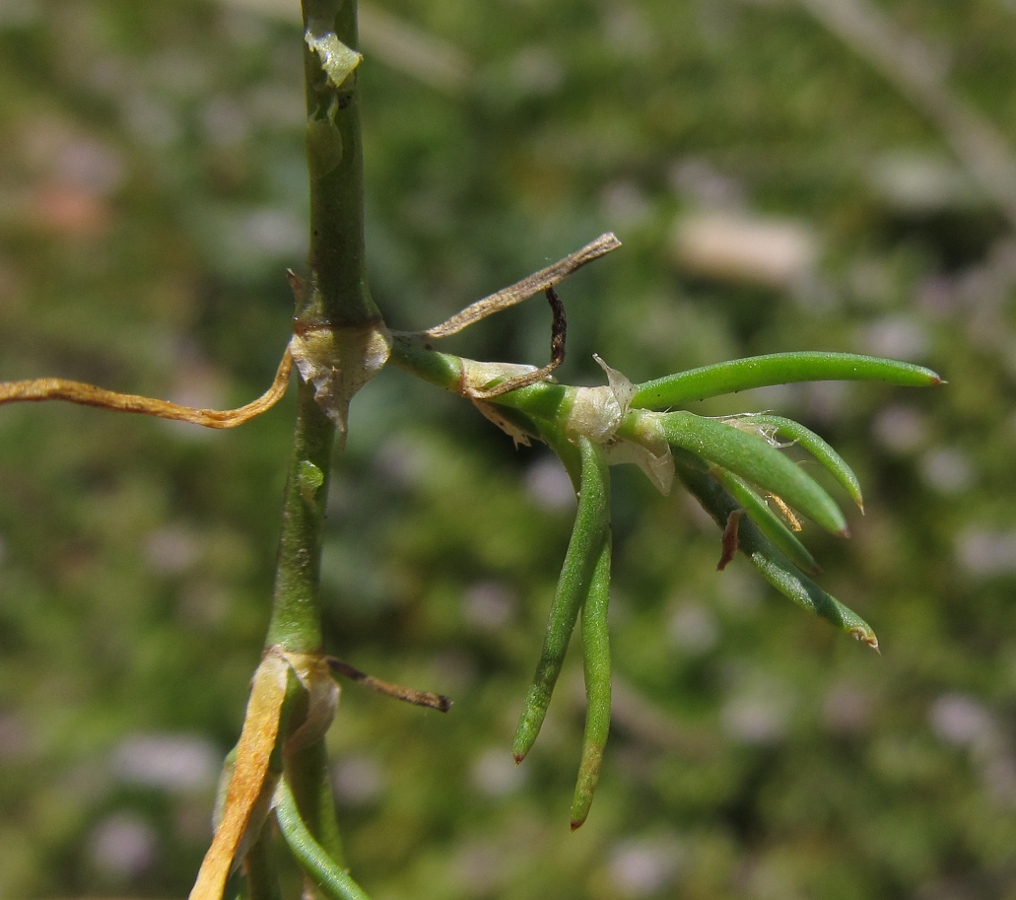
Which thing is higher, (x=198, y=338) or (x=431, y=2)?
(x=431, y=2)

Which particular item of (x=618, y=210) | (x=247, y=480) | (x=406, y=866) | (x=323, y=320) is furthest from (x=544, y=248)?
(x=323, y=320)

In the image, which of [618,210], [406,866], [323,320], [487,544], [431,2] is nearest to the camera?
[323,320]

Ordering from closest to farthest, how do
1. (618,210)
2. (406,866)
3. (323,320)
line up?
(323,320)
(406,866)
(618,210)

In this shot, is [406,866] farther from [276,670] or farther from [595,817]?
[276,670]

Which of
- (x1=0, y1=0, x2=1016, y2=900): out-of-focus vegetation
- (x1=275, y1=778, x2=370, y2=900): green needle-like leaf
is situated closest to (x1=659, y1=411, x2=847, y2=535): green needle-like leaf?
(x1=275, y1=778, x2=370, y2=900): green needle-like leaf

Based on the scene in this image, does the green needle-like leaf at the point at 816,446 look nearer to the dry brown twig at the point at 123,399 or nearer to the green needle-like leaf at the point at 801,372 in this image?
the green needle-like leaf at the point at 801,372

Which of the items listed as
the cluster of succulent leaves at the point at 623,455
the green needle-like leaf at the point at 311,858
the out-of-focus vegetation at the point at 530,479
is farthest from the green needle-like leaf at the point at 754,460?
the out-of-focus vegetation at the point at 530,479
